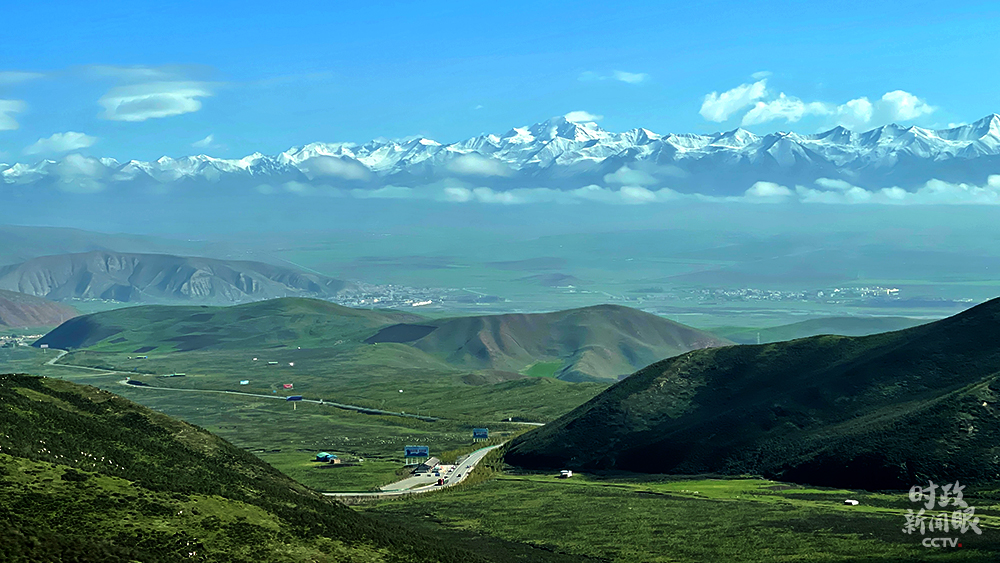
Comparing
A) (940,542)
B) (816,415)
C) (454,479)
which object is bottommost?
(454,479)

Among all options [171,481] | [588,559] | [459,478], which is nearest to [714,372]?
[459,478]

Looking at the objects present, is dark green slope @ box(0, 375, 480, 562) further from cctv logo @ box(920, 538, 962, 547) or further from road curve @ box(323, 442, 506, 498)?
cctv logo @ box(920, 538, 962, 547)

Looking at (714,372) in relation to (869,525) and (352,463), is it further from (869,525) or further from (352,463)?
(869,525)

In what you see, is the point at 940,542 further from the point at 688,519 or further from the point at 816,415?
the point at 816,415

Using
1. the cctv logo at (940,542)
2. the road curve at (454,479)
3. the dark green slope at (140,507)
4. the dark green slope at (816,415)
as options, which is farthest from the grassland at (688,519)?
the dark green slope at (140,507)

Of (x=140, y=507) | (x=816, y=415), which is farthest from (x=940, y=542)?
(x=140, y=507)

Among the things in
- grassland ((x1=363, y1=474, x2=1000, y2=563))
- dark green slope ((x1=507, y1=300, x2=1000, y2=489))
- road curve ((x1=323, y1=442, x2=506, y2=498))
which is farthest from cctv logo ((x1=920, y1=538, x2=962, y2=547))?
road curve ((x1=323, y1=442, x2=506, y2=498))

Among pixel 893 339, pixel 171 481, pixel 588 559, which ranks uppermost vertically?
pixel 893 339
